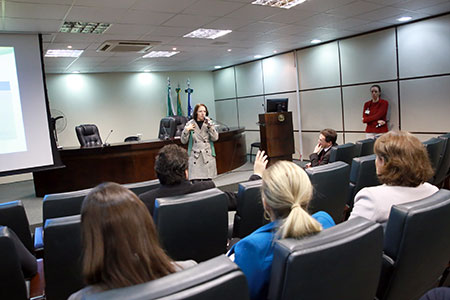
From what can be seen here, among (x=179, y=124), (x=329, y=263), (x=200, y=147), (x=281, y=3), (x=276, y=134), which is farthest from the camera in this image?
(x=179, y=124)

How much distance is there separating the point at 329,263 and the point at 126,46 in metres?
5.77

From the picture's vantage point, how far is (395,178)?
5.55ft

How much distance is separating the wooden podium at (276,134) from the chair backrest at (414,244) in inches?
207

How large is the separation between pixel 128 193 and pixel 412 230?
3.34 ft

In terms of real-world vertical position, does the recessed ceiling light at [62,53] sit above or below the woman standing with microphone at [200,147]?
above

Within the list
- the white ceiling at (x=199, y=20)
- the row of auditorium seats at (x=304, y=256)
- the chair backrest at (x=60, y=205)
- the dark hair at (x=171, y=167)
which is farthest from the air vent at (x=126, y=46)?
the row of auditorium seats at (x=304, y=256)

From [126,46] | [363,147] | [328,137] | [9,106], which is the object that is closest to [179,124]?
[126,46]

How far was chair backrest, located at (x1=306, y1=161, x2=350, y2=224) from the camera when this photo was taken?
2277mm

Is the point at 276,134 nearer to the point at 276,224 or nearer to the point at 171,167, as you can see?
the point at 171,167

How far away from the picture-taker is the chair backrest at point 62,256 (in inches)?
61.4

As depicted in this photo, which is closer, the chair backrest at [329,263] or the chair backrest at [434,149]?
the chair backrest at [329,263]

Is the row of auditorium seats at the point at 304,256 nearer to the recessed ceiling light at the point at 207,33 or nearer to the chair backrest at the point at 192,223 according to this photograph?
the chair backrest at the point at 192,223

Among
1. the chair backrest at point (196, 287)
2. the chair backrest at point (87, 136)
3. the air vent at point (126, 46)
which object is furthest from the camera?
the chair backrest at point (87, 136)

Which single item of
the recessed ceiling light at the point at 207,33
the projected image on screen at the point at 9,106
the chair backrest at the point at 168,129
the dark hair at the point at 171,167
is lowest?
the dark hair at the point at 171,167
